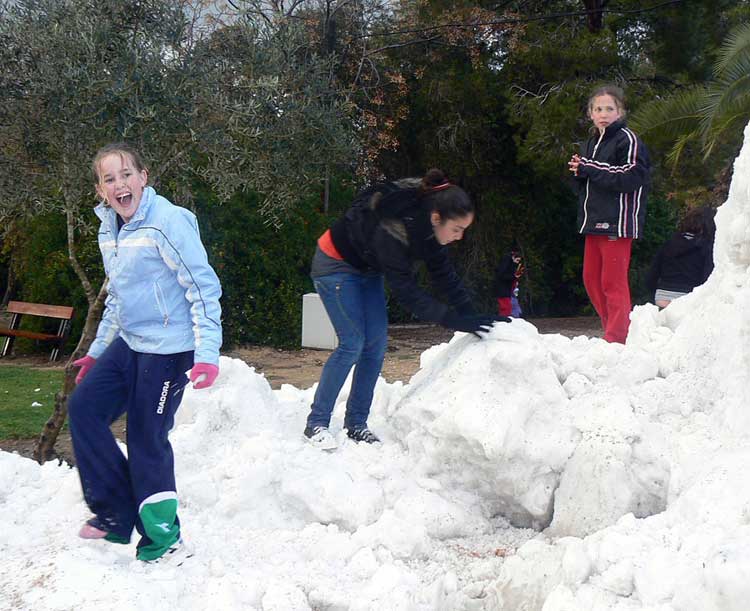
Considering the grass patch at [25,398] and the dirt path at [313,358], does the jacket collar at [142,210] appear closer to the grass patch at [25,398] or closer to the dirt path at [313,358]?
the dirt path at [313,358]

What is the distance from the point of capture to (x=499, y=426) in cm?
397

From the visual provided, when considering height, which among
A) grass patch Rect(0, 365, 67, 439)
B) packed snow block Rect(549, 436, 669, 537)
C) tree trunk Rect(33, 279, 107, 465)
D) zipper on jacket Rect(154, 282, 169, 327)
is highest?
zipper on jacket Rect(154, 282, 169, 327)

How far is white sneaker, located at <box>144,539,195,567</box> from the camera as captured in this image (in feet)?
11.0

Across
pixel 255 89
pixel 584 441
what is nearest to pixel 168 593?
pixel 584 441

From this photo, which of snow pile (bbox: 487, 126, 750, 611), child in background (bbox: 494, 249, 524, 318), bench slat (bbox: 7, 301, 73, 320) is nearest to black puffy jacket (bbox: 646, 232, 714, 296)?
snow pile (bbox: 487, 126, 750, 611)

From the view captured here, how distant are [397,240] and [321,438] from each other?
1.10 m

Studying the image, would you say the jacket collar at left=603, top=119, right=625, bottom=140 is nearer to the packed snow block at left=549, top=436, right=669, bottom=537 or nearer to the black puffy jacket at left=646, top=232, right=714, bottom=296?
the black puffy jacket at left=646, top=232, right=714, bottom=296

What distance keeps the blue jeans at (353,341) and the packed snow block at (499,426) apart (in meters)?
0.35

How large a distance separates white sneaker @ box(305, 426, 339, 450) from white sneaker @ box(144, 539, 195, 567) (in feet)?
3.58

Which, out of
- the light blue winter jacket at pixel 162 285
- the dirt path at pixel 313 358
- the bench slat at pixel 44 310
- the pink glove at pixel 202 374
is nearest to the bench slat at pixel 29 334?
the bench slat at pixel 44 310

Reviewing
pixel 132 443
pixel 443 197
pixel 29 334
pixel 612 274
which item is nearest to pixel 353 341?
pixel 443 197

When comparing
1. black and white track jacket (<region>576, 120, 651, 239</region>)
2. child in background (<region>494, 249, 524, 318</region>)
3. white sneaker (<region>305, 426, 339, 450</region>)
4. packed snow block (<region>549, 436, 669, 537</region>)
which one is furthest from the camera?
child in background (<region>494, 249, 524, 318</region>)

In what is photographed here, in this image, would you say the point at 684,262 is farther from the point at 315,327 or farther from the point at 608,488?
the point at 315,327

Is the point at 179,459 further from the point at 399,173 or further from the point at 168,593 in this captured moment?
the point at 399,173
